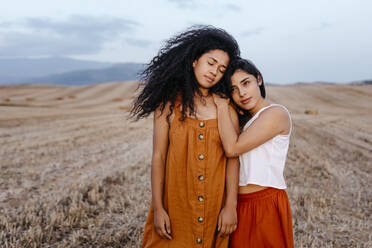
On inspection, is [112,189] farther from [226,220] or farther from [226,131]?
[226,131]

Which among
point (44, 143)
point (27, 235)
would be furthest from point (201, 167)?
point (44, 143)

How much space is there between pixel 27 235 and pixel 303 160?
598cm

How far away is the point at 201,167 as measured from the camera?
7.13 ft

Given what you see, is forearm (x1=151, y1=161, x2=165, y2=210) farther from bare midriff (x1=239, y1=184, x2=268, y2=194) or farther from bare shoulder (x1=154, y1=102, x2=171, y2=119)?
bare midriff (x1=239, y1=184, x2=268, y2=194)

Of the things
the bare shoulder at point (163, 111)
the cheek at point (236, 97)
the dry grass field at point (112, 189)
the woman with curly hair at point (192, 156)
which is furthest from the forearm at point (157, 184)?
the dry grass field at point (112, 189)

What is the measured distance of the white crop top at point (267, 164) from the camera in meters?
2.23

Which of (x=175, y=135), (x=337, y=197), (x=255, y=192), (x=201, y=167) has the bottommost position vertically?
(x=337, y=197)

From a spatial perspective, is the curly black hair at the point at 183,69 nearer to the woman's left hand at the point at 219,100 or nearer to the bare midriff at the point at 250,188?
the woman's left hand at the point at 219,100

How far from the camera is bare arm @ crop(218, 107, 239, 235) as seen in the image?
2.18 meters

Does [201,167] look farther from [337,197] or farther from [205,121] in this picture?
[337,197]

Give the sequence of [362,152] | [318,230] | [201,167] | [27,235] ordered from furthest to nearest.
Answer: [362,152]
[318,230]
[27,235]
[201,167]

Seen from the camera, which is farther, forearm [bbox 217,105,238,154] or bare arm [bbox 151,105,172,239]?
bare arm [bbox 151,105,172,239]

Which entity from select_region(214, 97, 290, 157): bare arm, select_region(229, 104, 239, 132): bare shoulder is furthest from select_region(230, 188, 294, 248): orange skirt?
select_region(229, 104, 239, 132): bare shoulder

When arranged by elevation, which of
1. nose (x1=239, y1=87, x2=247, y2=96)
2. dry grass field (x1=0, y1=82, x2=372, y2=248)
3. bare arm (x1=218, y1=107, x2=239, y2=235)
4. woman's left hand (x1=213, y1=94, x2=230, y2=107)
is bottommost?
dry grass field (x1=0, y1=82, x2=372, y2=248)
